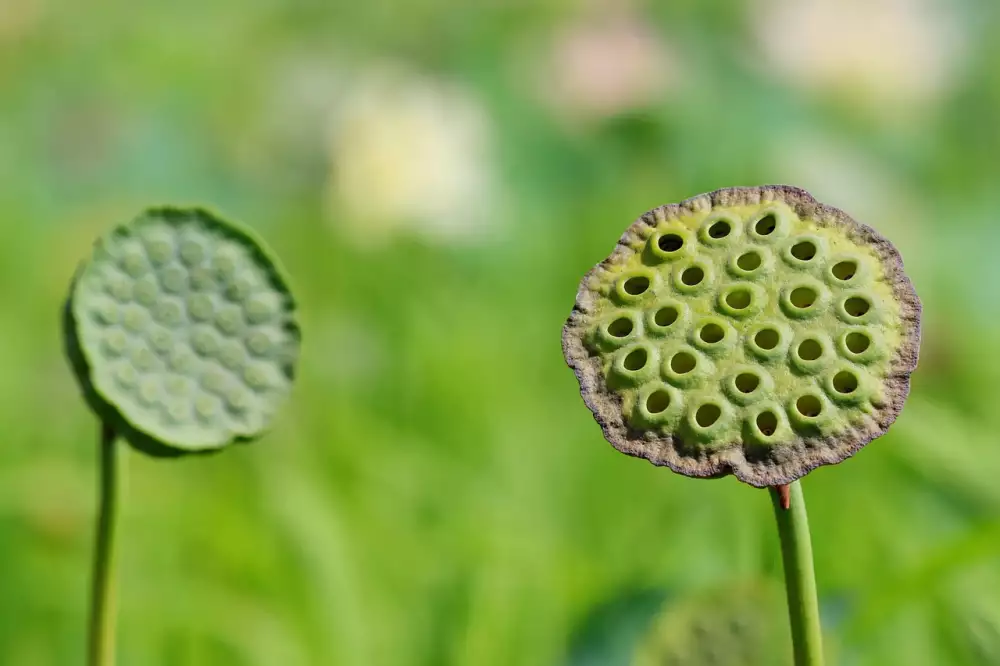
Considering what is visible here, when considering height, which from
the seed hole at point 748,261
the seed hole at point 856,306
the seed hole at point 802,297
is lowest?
the seed hole at point 856,306

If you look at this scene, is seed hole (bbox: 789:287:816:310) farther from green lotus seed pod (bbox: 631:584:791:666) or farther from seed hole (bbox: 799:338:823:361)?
green lotus seed pod (bbox: 631:584:791:666)

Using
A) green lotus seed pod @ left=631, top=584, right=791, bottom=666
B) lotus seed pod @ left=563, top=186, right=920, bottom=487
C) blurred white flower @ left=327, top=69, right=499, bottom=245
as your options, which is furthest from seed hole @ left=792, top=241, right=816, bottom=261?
blurred white flower @ left=327, top=69, right=499, bottom=245

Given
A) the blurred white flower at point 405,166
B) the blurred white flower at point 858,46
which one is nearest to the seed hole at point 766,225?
the blurred white flower at point 405,166

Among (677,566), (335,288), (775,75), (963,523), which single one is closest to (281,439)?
(335,288)

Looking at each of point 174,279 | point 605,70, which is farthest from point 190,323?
point 605,70

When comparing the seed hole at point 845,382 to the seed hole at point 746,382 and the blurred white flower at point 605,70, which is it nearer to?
the seed hole at point 746,382

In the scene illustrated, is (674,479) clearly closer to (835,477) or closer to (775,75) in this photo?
(835,477)

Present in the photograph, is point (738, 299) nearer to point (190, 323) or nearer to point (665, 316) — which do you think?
point (665, 316)
